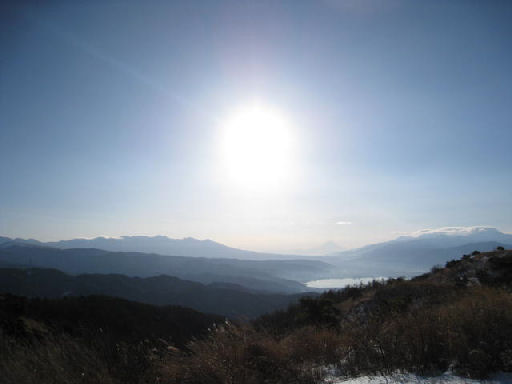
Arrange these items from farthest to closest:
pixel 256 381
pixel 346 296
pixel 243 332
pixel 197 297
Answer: pixel 197 297 < pixel 346 296 < pixel 243 332 < pixel 256 381

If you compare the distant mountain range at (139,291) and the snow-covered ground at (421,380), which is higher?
the snow-covered ground at (421,380)

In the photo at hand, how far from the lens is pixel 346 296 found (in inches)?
796

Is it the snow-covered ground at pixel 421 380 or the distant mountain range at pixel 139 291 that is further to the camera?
the distant mountain range at pixel 139 291

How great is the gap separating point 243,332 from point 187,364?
140 cm

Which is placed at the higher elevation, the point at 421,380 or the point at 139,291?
the point at 421,380

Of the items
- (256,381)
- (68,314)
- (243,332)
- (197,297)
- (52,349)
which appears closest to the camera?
(256,381)

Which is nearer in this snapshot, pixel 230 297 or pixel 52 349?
pixel 52 349

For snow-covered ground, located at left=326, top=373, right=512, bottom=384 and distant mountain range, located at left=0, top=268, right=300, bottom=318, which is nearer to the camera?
snow-covered ground, located at left=326, top=373, right=512, bottom=384

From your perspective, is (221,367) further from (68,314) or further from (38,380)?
(68,314)

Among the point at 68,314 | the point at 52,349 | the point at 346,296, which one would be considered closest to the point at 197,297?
the point at 68,314

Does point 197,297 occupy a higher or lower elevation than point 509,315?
lower

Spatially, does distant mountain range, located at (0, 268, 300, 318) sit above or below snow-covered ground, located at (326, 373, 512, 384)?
below

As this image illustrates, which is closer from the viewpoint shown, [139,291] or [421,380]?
[421,380]

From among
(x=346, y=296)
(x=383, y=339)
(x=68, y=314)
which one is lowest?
(x=68, y=314)
